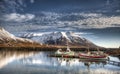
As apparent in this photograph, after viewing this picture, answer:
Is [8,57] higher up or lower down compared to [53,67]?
higher up

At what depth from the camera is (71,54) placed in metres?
47.2

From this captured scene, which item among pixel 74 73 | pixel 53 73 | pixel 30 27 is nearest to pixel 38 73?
pixel 53 73

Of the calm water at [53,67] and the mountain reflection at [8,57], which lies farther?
the mountain reflection at [8,57]

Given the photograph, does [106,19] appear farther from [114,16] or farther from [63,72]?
[63,72]

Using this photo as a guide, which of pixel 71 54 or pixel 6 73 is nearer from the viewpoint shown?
pixel 6 73

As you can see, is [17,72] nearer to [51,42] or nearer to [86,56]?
[86,56]

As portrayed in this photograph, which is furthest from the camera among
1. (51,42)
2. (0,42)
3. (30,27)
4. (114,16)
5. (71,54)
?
(51,42)

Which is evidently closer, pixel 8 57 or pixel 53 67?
pixel 53 67

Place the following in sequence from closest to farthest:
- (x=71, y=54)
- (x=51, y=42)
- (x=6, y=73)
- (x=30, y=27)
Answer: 1. (x=6, y=73)
2. (x=71, y=54)
3. (x=30, y=27)
4. (x=51, y=42)

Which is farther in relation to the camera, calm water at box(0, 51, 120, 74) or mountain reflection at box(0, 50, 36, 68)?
mountain reflection at box(0, 50, 36, 68)

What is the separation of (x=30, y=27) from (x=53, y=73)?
89.4 feet

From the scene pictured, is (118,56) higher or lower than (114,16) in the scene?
lower

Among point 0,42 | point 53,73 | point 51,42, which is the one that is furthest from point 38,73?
point 51,42

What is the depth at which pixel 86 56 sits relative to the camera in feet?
145
